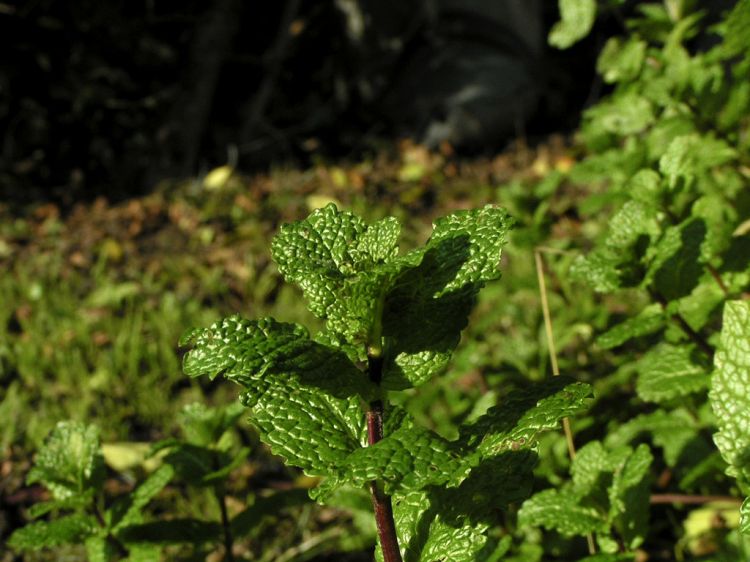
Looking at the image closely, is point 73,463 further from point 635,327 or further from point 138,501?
point 635,327

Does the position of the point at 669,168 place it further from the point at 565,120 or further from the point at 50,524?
the point at 565,120

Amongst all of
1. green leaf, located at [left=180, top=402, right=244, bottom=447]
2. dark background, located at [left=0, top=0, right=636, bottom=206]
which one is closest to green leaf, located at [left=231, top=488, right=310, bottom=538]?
green leaf, located at [left=180, top=402, right=244, bottom=447]

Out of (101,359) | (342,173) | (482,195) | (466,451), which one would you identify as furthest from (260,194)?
(466,451)

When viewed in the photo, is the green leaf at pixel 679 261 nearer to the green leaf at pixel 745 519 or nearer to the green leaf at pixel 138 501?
the green leaf at pixel 745 519

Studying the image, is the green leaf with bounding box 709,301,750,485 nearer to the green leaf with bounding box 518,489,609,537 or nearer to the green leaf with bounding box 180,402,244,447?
the green leaf with bounding box 518,489,609,537

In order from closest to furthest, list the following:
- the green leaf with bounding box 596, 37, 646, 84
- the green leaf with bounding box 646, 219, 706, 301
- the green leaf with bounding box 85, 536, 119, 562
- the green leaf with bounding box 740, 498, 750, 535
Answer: the green leaf with bounding box 740, 498, 750, 535 → the green leaf with bounding box 646, 219, 706, 301 → the green leaf with bounding box 85, 536, 119, 562 → the green leaf with bounding box 596, 37, 646, 84

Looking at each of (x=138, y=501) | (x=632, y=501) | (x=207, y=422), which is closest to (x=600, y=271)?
(x=632, y=501)

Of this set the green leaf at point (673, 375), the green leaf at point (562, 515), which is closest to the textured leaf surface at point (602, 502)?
the green leaf at point (562, 515)
